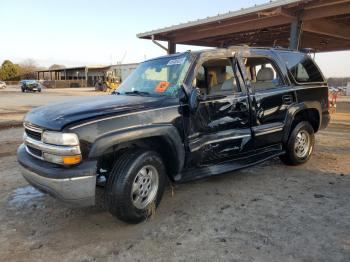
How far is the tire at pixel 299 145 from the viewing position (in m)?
5.79

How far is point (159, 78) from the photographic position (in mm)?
4629

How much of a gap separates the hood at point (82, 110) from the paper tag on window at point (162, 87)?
24 centimetres

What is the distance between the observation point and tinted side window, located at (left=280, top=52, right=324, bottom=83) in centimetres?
580

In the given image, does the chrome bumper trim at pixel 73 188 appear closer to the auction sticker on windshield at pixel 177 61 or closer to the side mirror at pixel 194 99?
the side mirror at pixel 194 99

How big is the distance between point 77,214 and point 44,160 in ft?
3.06

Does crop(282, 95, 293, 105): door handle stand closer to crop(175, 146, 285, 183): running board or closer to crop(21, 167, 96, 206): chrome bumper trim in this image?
crop(175, 146, 285, 183): running board

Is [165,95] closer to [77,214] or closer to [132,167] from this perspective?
[132,167]

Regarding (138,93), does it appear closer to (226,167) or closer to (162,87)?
(162,87)

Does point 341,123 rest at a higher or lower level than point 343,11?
lower

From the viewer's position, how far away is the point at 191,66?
14.4ft

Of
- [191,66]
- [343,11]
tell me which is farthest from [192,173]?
[343,11]

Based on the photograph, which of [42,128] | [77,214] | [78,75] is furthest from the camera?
[78,75]

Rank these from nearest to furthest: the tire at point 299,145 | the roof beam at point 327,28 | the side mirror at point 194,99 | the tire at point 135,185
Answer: the tire at point 135,185, the side mirror at point 194,99, the tire at point 299,145, the roof beam at point 327,28

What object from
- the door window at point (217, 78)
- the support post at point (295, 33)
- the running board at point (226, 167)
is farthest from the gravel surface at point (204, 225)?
the support post at point (295, 33)
